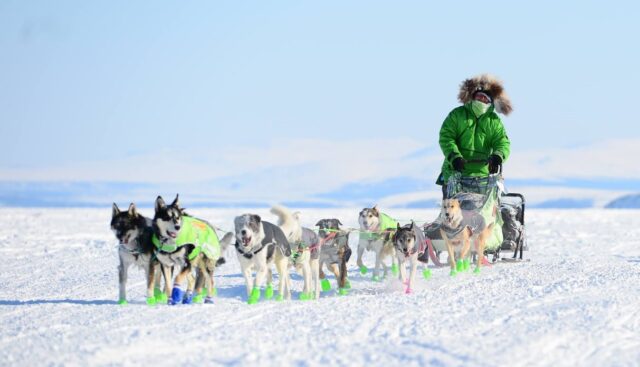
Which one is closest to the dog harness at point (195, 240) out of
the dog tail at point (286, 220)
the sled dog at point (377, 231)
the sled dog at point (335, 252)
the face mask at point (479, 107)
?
the dog tail at point (286, 220)

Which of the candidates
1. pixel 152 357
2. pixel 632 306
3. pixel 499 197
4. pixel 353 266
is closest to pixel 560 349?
pixel 632 306

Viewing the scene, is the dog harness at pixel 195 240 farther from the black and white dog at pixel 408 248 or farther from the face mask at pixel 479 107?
the face mask at pixel 479 107

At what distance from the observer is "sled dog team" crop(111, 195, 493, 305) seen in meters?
6.87

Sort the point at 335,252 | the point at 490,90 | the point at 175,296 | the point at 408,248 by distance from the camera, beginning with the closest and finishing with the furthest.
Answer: the point at 175,296 → the point at 408,248 → the point at 335,252 → the point at 490,90

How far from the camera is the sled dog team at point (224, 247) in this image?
6871mm

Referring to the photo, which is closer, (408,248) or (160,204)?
(160,204)

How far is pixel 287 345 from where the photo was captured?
5156mm

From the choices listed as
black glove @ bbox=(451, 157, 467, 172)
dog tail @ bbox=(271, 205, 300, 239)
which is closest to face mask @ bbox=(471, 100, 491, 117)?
black glove @ bbox=(451, 157, 467, 172)

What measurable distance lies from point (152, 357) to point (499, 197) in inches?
206

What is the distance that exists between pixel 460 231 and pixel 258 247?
2429 millimetres

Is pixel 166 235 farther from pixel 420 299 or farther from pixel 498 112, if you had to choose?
pixel 498 112

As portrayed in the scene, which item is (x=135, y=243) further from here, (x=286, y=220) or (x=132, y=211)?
(x=286, y=220)

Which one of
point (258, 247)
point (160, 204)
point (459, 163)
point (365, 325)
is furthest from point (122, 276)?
point (459, 163)

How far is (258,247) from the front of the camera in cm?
711
